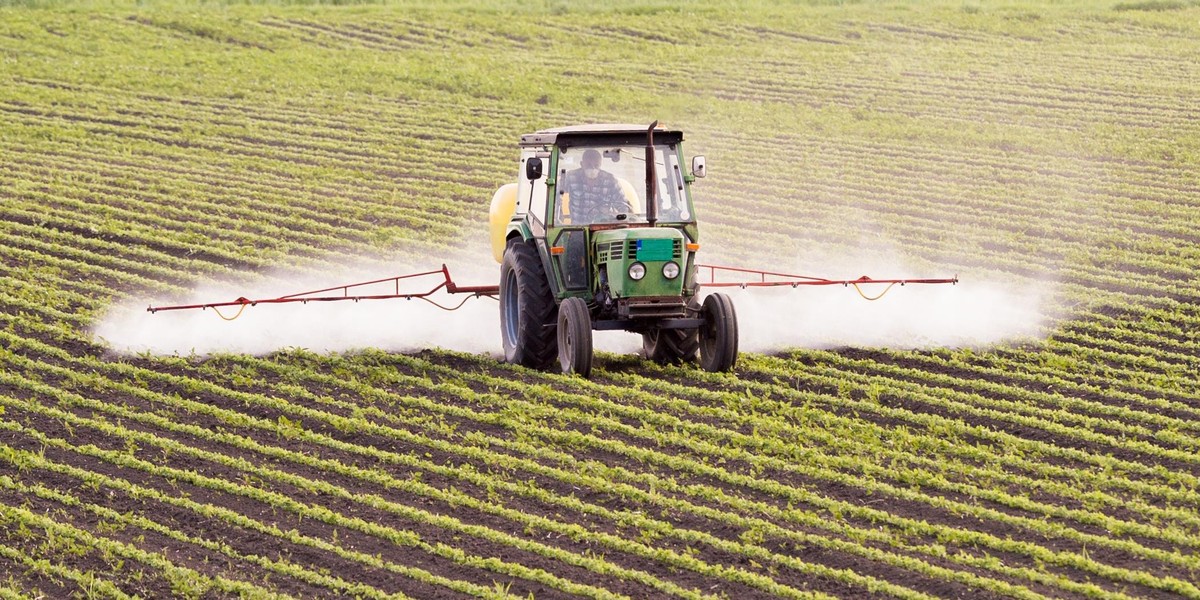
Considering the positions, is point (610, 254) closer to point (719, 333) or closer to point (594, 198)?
point (594, 198)

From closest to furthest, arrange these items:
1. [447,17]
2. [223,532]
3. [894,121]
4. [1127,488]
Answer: [223,532] → [1127,488] → [894,121] → [447,17]

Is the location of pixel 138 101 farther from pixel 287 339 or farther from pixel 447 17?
pixel 287 339

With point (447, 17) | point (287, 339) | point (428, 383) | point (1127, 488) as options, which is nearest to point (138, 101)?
point (447, 17)

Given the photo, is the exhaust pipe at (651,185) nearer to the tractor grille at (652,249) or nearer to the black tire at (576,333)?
the tractor grille at (652,249)

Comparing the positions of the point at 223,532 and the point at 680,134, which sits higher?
the point at 680,134

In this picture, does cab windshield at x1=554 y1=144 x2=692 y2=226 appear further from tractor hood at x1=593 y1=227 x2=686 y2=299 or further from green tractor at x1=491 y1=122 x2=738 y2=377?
tractor hood at x1=593 y1=227 x2=686 y2=299

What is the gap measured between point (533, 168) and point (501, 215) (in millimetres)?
2020

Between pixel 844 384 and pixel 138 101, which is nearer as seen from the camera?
pixel 844 384

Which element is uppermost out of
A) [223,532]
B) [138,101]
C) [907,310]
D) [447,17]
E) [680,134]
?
[447,17]

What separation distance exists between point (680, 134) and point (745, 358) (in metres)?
2.12

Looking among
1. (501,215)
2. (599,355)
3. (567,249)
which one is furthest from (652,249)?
(501,215)

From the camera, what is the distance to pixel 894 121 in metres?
28.0

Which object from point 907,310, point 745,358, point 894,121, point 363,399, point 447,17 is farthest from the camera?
point 447,17

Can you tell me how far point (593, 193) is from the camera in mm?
14086
